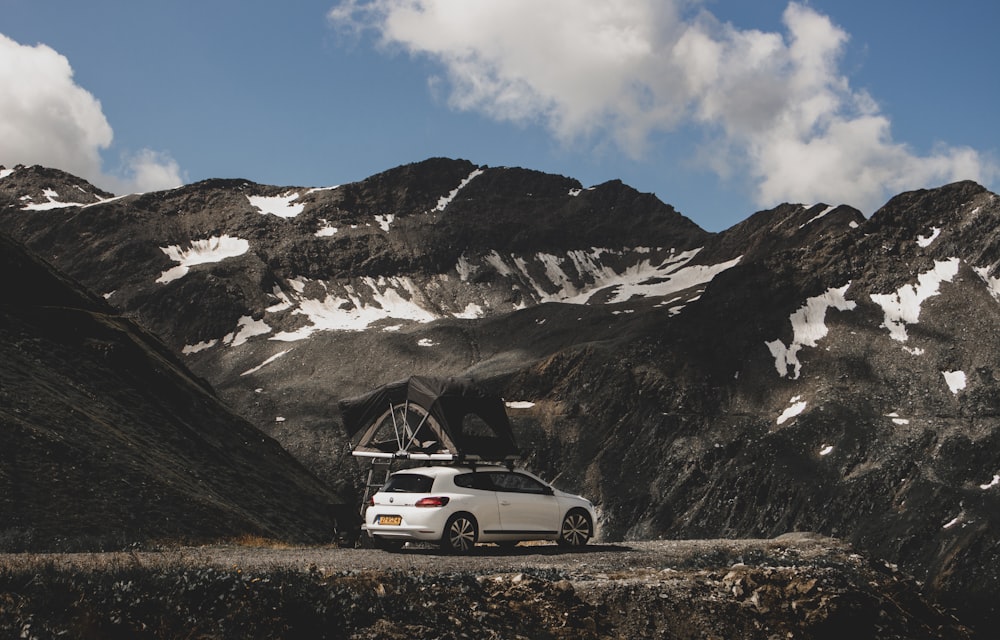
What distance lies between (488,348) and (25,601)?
156177mm

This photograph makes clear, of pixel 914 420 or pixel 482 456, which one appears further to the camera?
pixel 914 420

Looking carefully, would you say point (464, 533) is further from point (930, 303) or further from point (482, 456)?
point (930, 303)

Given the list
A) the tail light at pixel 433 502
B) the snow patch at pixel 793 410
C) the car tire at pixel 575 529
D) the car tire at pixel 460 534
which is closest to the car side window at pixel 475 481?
the tail light at pixel 433 502

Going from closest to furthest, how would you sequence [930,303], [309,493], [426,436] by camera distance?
[426,436]
[309,493]
[930,303]

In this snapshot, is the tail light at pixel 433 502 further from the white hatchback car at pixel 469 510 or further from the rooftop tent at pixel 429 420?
the rooftop tent at pixel 429 420

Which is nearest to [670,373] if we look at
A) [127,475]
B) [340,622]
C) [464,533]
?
[127,475]

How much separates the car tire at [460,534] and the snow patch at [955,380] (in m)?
102

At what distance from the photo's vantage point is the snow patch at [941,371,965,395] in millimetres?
107688

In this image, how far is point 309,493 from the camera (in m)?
50.8

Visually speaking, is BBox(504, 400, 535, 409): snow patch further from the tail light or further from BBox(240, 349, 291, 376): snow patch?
the tail light

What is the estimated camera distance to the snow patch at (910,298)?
12150cm

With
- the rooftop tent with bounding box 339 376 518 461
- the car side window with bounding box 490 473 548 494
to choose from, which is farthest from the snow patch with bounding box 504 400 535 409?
the car side window with bounding box 490 473 548 494

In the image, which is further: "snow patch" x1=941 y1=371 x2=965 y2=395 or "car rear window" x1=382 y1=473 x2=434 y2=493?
"snow patch" x1=941 y1=371 x2=965 y2=395

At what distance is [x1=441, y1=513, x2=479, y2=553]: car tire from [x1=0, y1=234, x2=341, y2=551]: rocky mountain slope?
7.36 meters
